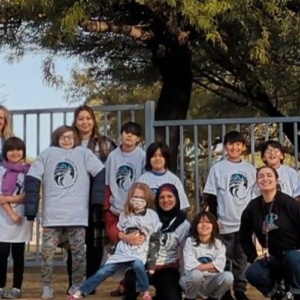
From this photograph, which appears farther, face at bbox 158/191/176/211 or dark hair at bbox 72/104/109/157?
dark hair at bbox 72/104/109/157

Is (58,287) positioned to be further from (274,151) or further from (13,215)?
(274,151)

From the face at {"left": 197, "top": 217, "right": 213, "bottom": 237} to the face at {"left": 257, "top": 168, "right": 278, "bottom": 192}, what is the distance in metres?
0.45

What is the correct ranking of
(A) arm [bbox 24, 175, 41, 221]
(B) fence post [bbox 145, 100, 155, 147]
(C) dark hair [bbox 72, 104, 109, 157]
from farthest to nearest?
(B) fence post [bbox 145, 100, 155, 147]
(C) dark hair [bbox 72, 104, 109, 157]
(A) arm [bbox 24, 175, 41, 221]

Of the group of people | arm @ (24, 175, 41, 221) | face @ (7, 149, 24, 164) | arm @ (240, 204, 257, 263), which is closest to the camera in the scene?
the group of people

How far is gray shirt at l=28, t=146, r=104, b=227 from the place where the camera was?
20.5 feet

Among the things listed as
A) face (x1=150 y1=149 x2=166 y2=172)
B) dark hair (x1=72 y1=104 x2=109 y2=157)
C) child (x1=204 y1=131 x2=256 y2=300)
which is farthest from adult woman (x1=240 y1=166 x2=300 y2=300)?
dark hair (x1=72 y1=104 x2=109 y2=157)

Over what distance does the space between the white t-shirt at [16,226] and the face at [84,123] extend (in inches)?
22.9

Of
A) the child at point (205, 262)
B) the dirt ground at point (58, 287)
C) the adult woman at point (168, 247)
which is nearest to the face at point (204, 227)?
the child at point (205, 262)

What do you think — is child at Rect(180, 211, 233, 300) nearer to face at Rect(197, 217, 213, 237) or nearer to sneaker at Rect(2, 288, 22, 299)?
face at Rect(197, 217, 213, 237)

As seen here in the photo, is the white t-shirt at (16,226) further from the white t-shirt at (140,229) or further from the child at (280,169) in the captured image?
the child at (280,169)

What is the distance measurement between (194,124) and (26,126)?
61.7 inches

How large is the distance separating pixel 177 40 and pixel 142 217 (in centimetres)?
314

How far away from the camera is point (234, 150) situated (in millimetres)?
6438

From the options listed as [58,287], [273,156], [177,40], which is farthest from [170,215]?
[177,40]
